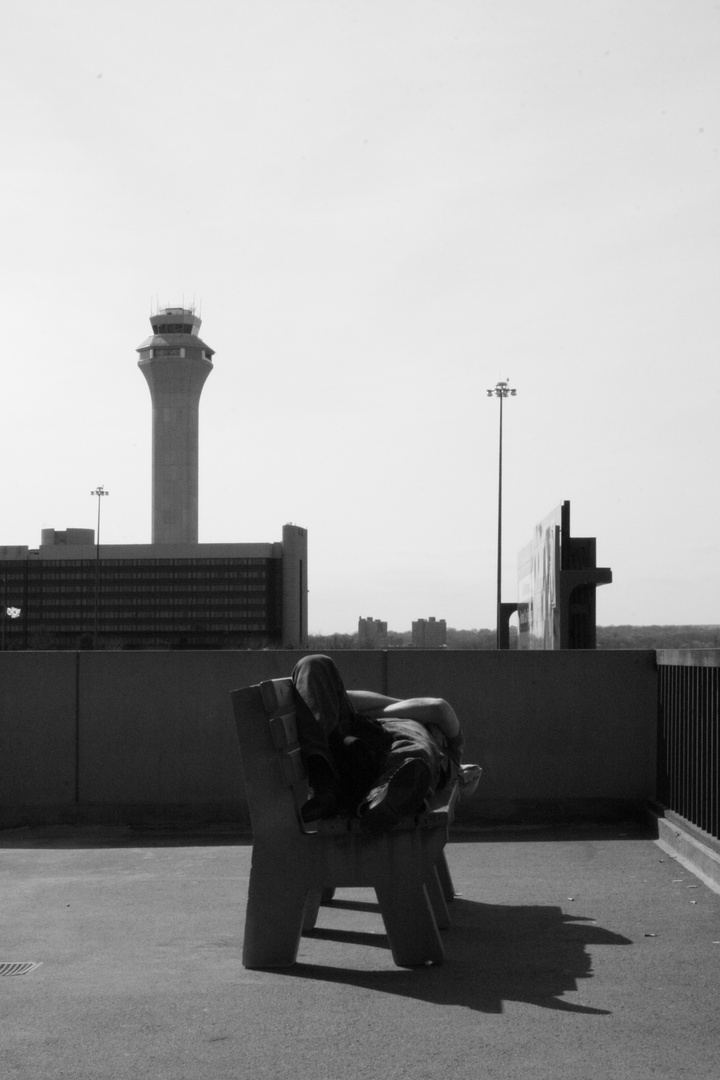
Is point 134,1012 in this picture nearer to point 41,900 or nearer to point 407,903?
point 407,903

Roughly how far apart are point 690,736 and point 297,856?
4.09m

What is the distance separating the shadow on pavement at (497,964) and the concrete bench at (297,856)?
17 centimetres

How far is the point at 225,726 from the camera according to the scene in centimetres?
1069

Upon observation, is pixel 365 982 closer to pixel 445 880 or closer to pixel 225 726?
pixel 445 880

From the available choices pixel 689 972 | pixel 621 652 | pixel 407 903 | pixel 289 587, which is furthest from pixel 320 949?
pixel 289 587

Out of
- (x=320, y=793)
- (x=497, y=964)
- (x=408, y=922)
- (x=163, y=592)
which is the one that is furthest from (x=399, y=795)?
(x=163, y=592)

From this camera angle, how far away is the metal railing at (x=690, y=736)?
817 centimetres

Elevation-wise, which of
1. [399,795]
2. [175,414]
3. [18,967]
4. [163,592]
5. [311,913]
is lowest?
[18,967]

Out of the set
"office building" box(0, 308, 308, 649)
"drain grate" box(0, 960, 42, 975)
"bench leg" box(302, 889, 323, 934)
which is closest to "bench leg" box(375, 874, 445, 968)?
"bench leg" box(302, 889, 323, 934)

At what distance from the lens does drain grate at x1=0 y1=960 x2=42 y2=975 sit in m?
5.80

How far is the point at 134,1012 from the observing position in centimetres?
505

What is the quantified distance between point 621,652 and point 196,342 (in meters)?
160

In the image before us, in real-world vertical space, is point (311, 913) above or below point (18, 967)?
above

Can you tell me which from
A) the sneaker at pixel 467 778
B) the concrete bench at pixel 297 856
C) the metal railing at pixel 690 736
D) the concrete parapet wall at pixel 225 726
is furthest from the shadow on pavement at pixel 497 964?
the concrete parapet wall at pixel 225 726
